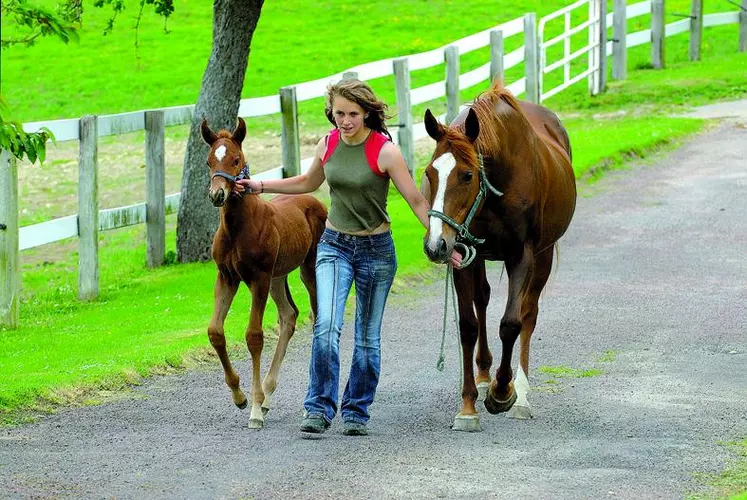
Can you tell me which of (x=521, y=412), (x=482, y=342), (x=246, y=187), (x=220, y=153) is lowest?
(x=521, y=412)

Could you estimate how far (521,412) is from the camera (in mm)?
7957

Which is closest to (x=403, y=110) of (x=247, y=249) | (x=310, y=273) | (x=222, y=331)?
(x=310, y=273)

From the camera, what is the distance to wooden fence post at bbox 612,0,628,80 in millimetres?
24659

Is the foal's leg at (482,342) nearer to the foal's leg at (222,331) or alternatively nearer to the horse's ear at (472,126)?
the horse's ear at (472,126)

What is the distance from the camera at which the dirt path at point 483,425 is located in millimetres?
6430

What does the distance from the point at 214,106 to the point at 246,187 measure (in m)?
5.82

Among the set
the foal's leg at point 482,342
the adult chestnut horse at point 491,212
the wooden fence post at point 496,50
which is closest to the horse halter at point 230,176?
the adult chestnut horse at point 491,212

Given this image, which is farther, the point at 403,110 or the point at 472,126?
the point at 403,110

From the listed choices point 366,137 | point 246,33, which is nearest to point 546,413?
point 366,137

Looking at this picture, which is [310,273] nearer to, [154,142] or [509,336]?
[509,336]

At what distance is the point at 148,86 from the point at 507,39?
9.88 metres

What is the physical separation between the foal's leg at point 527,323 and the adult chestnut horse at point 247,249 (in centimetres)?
156

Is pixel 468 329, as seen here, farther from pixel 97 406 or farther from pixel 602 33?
pixel 602 33

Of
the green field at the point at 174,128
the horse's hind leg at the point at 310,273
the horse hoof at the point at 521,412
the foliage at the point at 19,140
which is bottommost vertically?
the green field at the point at 174,128
